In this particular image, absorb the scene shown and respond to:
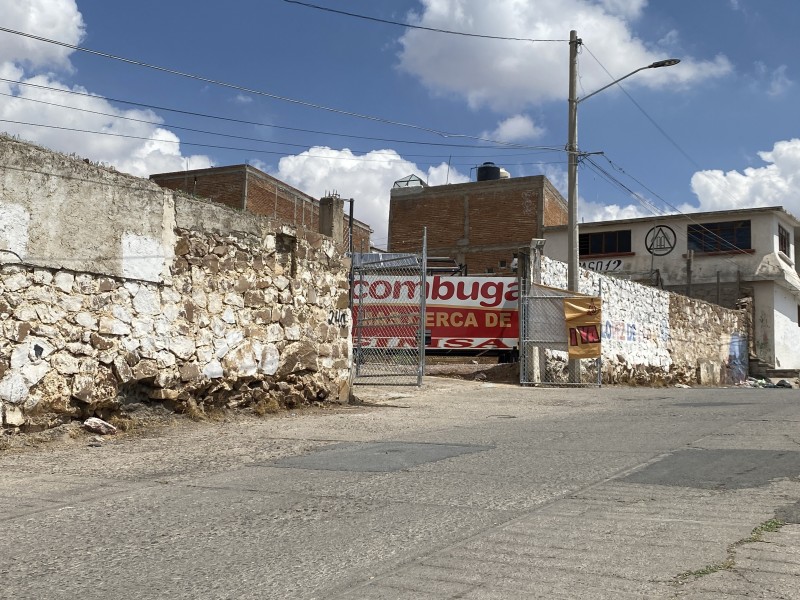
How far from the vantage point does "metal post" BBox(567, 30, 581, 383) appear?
63.7ft

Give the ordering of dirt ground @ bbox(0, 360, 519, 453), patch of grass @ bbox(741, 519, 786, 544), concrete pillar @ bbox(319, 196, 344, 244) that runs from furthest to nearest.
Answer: concrete pillar @ bbox(319, 196, 344, 244), dirt ground @ bbox(0, 360, 519, 453), patch of grass @ bbox(741, 519, 786, 544)

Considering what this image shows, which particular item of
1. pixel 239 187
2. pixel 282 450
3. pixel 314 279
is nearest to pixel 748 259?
pixel 239 187

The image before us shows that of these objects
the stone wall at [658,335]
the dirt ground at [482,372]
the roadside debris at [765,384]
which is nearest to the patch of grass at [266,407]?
the dirt ground at [482,372]

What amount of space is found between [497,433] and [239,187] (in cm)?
3353

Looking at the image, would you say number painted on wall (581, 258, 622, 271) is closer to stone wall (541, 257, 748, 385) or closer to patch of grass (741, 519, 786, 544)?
stone wall (541, 257, 748, 385)

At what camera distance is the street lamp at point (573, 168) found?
1945cm

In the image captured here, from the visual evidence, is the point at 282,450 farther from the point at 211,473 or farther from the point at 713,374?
the point at 713,374

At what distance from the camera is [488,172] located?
46.3 metres

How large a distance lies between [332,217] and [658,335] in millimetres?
14983

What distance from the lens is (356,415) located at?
11523mm

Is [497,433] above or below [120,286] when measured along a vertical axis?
below

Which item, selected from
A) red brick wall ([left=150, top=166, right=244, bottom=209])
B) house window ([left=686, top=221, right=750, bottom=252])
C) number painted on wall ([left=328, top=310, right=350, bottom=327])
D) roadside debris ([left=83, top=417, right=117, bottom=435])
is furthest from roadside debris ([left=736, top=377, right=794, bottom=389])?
red brick wall ([left=150, top=166, right=244, bottom=209])

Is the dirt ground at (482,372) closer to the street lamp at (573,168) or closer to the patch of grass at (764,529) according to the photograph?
the street lamp at (573,168)

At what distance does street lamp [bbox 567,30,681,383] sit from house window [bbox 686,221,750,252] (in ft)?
61.8
